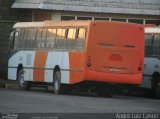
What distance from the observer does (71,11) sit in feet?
132

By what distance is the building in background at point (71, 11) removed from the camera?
131 ft

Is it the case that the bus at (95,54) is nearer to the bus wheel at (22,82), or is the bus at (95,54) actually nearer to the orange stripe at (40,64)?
the orange stripe at (40,64)

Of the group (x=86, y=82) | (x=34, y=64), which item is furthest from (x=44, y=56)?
(x=86, y=82)

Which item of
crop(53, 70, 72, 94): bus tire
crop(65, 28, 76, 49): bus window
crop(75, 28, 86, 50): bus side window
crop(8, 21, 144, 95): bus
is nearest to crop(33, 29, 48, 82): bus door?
crop(8, 21, 144, 95): bus

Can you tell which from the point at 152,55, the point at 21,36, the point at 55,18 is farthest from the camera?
the point at 55,18

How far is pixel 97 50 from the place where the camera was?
2573 centimetres

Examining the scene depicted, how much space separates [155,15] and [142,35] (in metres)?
14.8

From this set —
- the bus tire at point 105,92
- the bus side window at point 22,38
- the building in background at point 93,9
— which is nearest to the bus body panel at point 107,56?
the bus tire at point 105,92

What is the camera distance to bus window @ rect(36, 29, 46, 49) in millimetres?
29203

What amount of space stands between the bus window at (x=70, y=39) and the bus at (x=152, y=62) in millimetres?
3664

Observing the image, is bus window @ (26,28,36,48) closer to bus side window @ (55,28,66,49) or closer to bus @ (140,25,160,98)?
bus side window @ (55,28,66,49)

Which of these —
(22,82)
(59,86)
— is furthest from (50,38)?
(22,82)

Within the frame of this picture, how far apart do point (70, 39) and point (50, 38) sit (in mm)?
1845

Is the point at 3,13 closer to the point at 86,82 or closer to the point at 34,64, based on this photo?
the point at 34,64
